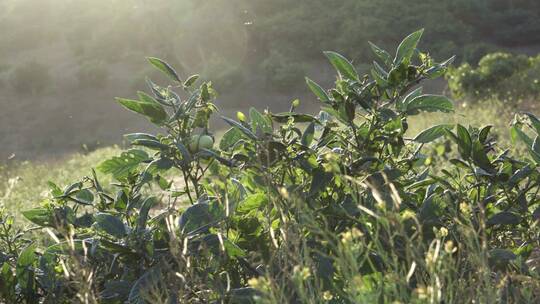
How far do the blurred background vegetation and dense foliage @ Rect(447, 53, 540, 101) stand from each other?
4477 millimetres

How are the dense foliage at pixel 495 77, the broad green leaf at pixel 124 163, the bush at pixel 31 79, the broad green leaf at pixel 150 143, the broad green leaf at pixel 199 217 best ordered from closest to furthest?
the broad green leaf at pixel 199 217 → the broad green leaf at pixel 150 143 → the broad green leaf at pixel 124 163 → the dense foliage at pixel 495 77 → the bush at pixel 31 79

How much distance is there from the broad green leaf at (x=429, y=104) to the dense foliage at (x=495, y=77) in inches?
443

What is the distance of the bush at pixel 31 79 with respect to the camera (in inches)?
995

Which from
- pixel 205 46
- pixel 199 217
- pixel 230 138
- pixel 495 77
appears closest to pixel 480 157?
pixel 230 138

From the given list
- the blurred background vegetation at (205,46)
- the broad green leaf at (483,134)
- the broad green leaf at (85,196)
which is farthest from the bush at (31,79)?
the broad green leaf at (483,134)

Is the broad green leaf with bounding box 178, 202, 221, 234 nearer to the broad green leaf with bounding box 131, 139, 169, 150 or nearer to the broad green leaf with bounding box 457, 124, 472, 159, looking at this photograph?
the broad green leaf with bounding box 131, 139, 169, 150

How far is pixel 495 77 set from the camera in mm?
14297

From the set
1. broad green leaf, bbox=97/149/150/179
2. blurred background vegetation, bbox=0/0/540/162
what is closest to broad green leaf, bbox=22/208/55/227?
broad green leaf, bbox=97/149/150/179

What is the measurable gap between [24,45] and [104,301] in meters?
32.1

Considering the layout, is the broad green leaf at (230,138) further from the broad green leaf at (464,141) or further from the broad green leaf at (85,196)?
the broad green leaf at (464,141)

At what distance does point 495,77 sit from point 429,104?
12762mm

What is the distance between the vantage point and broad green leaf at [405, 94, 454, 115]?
236 centimetres

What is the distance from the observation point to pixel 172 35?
28703 mm

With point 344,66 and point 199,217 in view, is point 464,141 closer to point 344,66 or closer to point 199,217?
point 344,66
